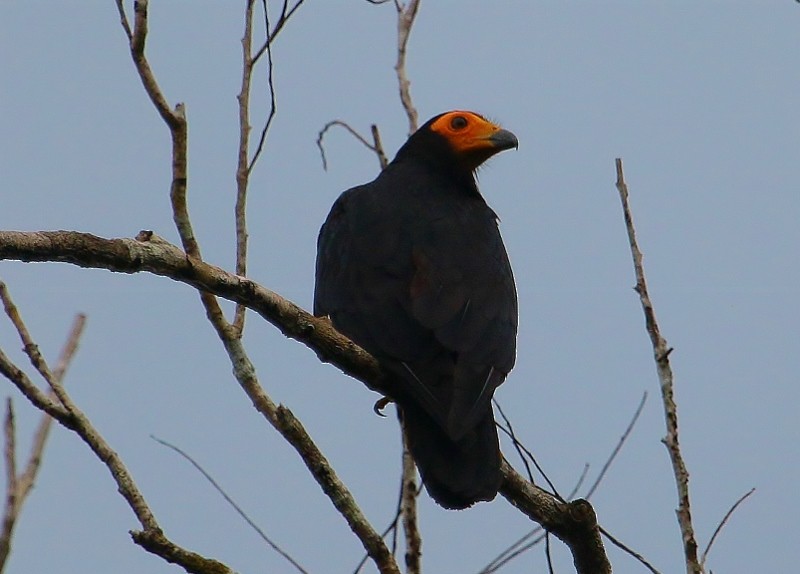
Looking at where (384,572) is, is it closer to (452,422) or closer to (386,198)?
(452,422)

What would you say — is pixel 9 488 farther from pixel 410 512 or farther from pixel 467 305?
pixel 467 305

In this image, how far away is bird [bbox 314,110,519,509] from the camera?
13.8 feet

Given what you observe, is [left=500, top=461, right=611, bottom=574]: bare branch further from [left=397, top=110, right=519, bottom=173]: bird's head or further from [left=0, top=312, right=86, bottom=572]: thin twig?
[left=397, top=110, right=519, bottom=173]: bird's head

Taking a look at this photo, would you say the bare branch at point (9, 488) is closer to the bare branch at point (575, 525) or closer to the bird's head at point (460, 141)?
the bare branch at point (575, 525)

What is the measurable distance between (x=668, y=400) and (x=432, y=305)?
40.1 inches

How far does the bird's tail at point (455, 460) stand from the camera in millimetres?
4094

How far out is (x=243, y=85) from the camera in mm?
4707

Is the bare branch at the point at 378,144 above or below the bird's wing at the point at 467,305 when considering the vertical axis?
above

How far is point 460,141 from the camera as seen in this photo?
6.68 metres

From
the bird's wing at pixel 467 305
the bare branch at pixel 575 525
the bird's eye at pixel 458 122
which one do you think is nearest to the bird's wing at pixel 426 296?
the bird's wing at pixel 467 305

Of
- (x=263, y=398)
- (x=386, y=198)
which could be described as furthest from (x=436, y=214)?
(x=263, y=398)

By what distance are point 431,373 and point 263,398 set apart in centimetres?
65

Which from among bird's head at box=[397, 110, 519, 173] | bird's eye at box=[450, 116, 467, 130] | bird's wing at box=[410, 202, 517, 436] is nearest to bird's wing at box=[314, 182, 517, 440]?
bird's wing at box=[410, 202, 517, 436]

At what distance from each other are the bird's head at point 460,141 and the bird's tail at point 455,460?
8.32 feet
